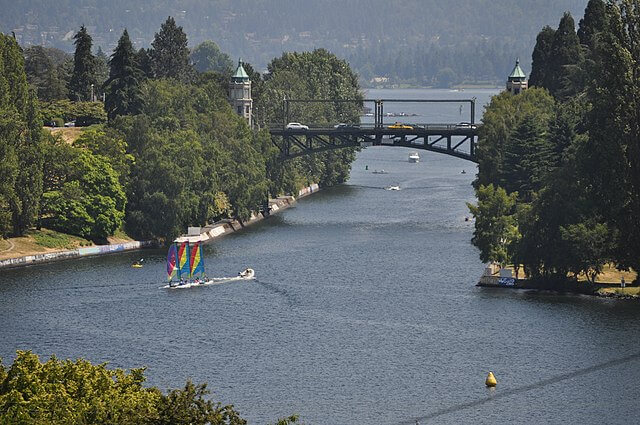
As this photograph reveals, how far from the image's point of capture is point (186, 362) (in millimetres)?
112188

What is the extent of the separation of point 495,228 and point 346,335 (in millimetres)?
31976

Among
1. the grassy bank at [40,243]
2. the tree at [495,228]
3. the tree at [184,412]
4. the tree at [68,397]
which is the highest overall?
the tree at [68,397]

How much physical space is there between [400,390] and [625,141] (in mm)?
42285

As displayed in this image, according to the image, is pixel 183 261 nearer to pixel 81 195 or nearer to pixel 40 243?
pixel 40 243

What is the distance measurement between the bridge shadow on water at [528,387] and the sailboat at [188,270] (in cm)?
4389

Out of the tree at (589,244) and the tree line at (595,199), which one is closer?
the tree line at (595,199)

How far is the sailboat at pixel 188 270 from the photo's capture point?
146 meters

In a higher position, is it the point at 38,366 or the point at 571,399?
the point at 38,366

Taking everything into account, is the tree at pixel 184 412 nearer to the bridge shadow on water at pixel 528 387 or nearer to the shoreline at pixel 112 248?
the bridge shadow on water at pixel 528 387

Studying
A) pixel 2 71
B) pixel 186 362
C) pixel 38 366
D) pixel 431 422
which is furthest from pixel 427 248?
pixel 38 366

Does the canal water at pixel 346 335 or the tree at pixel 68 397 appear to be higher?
the tree at pixel 68 397

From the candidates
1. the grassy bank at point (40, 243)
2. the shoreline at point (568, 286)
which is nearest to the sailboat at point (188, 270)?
the grassy bank at point (40, 243)

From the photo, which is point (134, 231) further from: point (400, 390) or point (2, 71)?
point (400, 390)

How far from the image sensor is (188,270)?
147 meters
